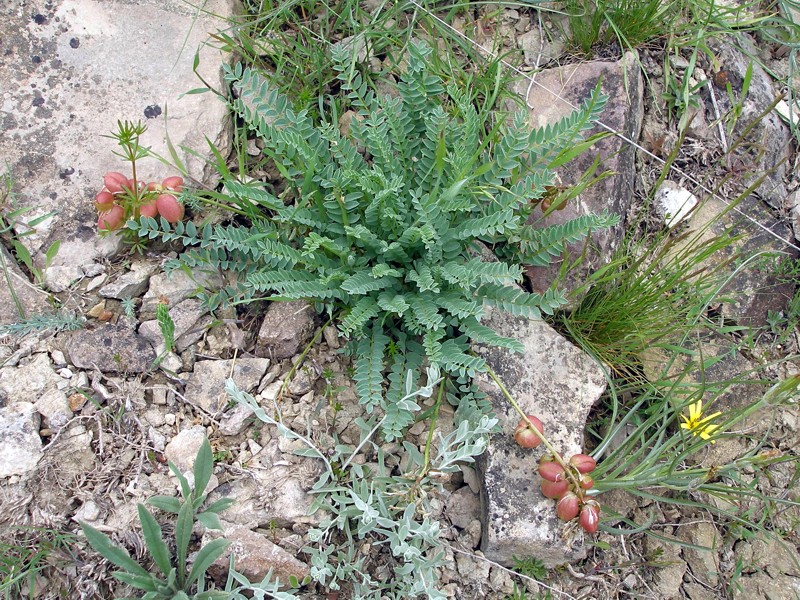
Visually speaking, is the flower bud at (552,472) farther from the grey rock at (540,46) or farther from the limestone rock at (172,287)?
the grey rock at (540,46)

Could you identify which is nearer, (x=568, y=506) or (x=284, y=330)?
(x=568, y=506)

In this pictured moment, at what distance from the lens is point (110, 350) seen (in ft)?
8.42

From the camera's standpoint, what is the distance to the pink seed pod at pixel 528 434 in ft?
8.32

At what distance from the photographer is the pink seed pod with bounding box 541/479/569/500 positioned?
2.47m

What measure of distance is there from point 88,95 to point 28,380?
1306 millimetres

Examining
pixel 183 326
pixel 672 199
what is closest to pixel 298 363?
pixel 183 326

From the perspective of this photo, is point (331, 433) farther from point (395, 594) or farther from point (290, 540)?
point (395, 594)

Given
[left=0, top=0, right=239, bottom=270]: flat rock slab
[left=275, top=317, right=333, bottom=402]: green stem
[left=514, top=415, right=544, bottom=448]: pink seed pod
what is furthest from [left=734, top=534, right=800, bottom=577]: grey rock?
[left=0, top=0, right=239, bottom=270]: flat rock slab

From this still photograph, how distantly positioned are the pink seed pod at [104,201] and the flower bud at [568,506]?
213cm

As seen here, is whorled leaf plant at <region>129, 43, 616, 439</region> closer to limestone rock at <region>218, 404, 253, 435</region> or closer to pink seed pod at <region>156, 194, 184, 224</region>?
pink seed pod at <region>156, 194, 184, 224</region>

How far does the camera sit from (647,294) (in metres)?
2.76

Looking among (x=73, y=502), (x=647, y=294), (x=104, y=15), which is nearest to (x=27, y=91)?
(x=104, y=15)

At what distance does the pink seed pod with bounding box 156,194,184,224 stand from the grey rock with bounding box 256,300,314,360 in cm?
55

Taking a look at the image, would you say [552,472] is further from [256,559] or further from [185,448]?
[185,448]
